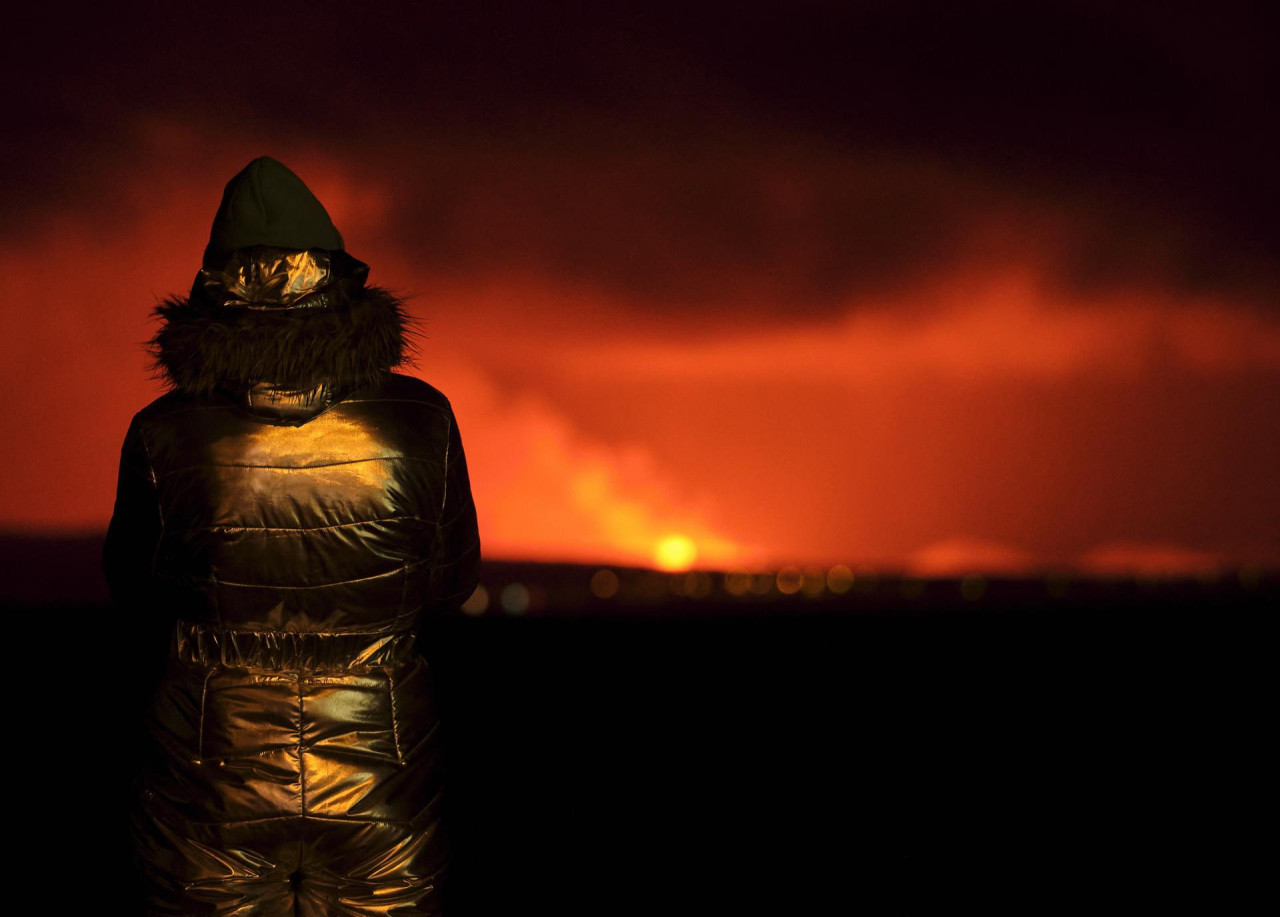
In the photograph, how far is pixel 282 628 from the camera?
221 cm

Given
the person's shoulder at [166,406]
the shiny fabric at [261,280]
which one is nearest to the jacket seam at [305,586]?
the person's shoulder at [166,406]

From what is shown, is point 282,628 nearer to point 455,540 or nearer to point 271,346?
point 455,540

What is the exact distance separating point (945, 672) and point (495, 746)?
3305mm

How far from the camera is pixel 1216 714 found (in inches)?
263

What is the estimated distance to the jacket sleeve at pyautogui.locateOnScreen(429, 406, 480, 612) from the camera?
7.59 ft

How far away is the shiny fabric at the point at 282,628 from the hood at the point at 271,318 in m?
0.03

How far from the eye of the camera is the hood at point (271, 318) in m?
2.12

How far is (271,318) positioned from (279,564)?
0.40 m

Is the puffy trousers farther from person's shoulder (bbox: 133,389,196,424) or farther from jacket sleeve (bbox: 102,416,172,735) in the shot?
person's shoulder (bbox: 133,389,196,424)

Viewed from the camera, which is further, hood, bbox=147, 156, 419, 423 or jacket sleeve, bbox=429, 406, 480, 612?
jacket sleeve, bbox=429, 406, 480, 612

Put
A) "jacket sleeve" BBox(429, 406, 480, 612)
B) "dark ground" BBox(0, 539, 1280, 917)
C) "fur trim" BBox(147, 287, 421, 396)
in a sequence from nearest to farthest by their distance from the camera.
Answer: "fur trim" BBox(147, 287, 421, 396) < "jacket sleeve" BBox(429, 406, 480, 612) < "dark ground" BBox(0, 539, 1280, 917)

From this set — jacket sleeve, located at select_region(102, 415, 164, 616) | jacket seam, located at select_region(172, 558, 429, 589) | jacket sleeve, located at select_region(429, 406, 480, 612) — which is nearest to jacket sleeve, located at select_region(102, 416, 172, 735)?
jacket sleeve, located at select_region(102, 415, 164, 616)

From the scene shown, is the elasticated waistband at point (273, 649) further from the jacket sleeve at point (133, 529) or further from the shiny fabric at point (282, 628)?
the jacket sleeve at point (133, 529)

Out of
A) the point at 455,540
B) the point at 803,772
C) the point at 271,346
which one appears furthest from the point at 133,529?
the point at 803,772
